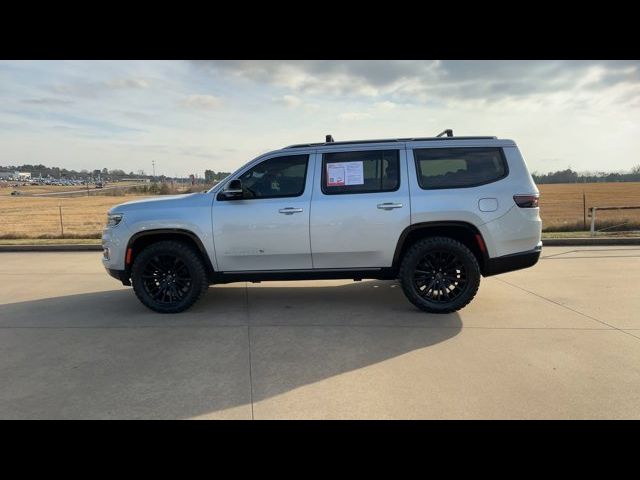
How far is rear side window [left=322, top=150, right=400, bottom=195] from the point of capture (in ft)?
16.8

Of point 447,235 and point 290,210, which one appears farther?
point 447,235

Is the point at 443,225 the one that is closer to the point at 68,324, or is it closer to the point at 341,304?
the point at 341,304

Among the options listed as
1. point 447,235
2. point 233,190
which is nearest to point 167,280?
point 233,190

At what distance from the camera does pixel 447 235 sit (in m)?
5.18

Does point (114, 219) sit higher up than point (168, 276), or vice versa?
point (114, 219)

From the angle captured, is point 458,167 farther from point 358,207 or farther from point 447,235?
point 358,207

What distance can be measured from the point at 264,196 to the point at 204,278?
1.28m

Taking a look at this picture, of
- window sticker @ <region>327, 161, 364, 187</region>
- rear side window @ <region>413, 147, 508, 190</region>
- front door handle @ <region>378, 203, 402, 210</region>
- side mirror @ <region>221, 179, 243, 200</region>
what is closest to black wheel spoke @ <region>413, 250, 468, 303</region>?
front door handle @ <region>378, 203, 402, 210</region>

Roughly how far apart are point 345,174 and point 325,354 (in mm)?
2261

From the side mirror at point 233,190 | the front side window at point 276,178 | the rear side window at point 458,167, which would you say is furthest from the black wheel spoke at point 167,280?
the rear side window at point 458,167

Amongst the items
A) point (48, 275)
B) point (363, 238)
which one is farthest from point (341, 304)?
point (48, 275)

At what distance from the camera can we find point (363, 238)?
5.05m

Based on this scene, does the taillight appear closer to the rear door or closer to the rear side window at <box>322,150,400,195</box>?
the rear door

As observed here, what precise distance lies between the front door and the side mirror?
0.22 ft
